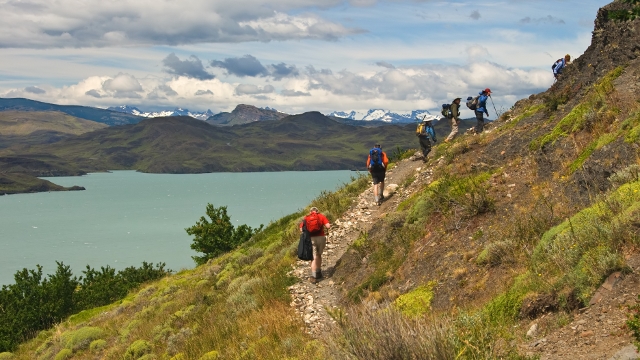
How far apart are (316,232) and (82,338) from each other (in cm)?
1113

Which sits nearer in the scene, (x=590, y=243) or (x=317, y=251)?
(x=590, y=243)

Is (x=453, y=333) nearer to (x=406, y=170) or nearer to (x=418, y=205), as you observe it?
(x=418, y=205)

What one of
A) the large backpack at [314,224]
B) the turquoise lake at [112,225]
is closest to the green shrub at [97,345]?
the large backpack at [314,224]

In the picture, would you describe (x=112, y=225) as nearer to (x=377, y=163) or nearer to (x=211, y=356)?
(x=377, y=163)

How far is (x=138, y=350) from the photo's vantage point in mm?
15250

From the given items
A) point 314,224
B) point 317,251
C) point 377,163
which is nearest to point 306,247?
point 317,251

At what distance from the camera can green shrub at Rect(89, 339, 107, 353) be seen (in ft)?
61.9

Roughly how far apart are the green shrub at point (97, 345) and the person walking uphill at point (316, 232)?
8.69 meters

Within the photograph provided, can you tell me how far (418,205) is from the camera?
15047 mm

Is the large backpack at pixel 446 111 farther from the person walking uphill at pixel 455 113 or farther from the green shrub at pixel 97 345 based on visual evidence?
the green shrub at pixel 97 345

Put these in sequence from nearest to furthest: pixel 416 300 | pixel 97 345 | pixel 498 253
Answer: pixel 498 253, pixel 416 300, pixel 97 345

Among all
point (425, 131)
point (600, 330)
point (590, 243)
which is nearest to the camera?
point (600, 330)

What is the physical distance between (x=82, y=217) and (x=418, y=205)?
13956 centimetres

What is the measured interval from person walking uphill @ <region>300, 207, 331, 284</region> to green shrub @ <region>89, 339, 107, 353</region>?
28.5ft
